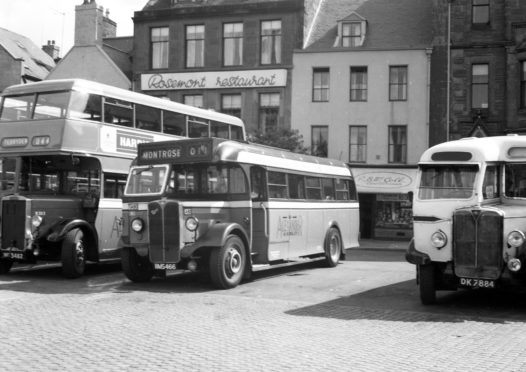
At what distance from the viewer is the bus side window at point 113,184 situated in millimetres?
15406

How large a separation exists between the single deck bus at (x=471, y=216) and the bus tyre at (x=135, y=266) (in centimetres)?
587

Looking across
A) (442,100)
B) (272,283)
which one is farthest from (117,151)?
(442,100)

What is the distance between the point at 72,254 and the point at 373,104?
67.3ft

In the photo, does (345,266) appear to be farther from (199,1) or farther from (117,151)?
(199,1)

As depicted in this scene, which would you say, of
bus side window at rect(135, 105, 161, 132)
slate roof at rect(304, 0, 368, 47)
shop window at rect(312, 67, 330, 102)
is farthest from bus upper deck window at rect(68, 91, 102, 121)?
slate roof at rect(304, 0, 368, 47)

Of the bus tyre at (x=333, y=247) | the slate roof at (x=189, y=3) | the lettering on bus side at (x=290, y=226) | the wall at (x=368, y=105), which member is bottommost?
the bus tyre at (x=333, y=247)

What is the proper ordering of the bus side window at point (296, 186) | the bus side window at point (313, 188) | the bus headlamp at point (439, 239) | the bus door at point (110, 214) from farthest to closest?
the bus side window at point (313, 188) < the bus side window at point (296, 186) < the bus door at point (110, 214) < the bus headlamp at point (439, 239)

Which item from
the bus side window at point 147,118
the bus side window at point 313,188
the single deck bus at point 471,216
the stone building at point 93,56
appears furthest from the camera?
the stone building at point 93,56

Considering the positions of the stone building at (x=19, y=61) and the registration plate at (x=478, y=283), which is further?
the stone building at (x=19, y=61)

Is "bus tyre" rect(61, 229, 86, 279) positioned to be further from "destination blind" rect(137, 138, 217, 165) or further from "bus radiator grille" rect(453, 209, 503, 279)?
"bus radiator grille" rect(453, 209, 503, 279)

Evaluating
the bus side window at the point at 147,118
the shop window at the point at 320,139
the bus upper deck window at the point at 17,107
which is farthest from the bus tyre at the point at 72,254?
the shop window at the point at 320,139

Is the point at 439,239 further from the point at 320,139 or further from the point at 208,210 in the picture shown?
the point at 320,139

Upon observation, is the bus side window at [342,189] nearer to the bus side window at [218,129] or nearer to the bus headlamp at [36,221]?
the bus side window at [218,129]

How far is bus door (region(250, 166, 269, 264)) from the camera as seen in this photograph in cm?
1361
